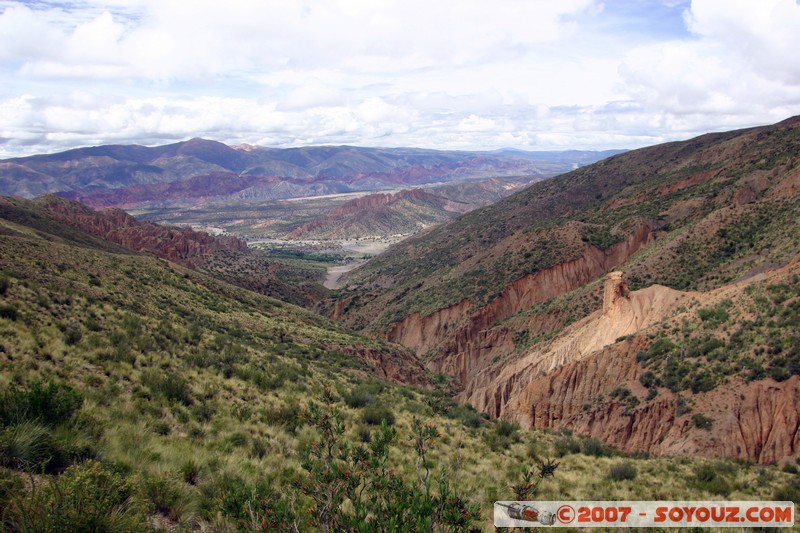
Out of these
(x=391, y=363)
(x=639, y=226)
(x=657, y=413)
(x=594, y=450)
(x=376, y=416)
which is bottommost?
(x=391, y=363)

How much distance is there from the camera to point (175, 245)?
89500 mm

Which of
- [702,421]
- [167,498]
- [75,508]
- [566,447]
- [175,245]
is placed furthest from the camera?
[175,245]

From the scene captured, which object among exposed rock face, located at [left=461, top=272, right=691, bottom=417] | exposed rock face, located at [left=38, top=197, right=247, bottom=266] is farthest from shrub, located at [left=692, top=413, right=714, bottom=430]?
exposed rock face, located at [left=38, top=197, right=247, bottom=266]

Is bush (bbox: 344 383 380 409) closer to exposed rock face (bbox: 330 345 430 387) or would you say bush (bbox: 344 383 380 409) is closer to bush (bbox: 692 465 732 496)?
bush (bbox: 692 465 732 496)

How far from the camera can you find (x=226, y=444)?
9836mm

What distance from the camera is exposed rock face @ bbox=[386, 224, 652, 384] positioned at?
47.7 meters

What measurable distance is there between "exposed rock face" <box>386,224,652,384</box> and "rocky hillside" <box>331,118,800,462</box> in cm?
15

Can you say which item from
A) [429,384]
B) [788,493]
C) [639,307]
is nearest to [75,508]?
[788,493]

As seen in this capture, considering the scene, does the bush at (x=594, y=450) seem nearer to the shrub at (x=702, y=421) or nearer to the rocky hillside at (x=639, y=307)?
the rocky hillside at (x=639, y=307)

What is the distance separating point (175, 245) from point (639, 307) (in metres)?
84.3

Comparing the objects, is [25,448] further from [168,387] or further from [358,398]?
[358,398]

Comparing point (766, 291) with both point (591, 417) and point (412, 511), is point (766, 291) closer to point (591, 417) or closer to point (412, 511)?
point (591, 417)

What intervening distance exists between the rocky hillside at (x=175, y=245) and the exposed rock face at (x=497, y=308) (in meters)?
30.6

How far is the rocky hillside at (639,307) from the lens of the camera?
19.6 m
